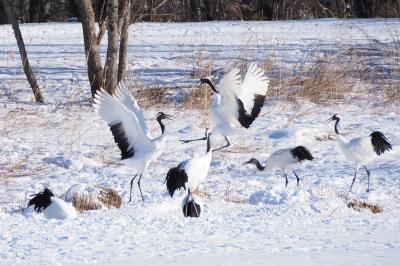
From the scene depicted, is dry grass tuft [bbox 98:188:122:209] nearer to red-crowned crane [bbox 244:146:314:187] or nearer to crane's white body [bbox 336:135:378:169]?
red-crowned crane [bbox 244:146:314:187]

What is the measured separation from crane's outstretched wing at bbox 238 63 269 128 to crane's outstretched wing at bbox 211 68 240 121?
0.26ft

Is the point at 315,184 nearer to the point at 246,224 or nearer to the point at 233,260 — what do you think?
the point at 246,224

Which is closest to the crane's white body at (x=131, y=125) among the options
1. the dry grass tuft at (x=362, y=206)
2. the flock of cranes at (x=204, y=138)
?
the flock of cranes at (x=204, y=138)

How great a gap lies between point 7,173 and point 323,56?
305 inches

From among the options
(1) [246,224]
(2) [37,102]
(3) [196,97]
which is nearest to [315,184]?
(1) [246,224]

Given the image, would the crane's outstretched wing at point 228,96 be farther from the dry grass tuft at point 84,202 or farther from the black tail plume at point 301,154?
the dry grass tuft at point 84,202

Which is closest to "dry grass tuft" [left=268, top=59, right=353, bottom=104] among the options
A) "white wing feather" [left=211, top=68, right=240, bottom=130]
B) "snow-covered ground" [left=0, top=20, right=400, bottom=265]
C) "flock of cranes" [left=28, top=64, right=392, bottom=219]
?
"snow-covered ground" [left=0, top=20, right=400, bottom=265]

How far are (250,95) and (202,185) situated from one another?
1.21m

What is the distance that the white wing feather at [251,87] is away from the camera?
9266 mm

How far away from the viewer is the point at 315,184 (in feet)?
29.4

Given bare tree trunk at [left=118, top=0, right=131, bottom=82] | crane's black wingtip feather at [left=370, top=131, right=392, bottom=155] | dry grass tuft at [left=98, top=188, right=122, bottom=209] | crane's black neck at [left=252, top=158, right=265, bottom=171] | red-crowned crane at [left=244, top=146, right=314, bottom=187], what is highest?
bare tree trunk at [left=118, top=0, right=131, bottom=82]

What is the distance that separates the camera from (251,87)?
30.7 feet

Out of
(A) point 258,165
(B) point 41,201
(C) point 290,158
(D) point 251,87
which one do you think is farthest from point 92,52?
(B) point 41,201

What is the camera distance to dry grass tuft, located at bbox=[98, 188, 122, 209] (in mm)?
7725
